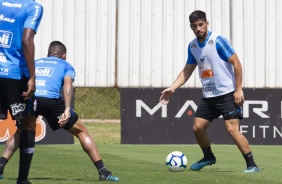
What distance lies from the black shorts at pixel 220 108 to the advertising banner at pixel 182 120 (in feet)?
25.6

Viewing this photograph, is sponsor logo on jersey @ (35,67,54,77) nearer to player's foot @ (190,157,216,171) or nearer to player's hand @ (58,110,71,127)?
player's hand @ (58,110,71,127)

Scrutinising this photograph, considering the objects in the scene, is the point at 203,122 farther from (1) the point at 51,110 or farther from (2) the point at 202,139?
(1) the point at 51,110

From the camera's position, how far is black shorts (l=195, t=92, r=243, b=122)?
438 inches

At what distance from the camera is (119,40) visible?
20.8 metres

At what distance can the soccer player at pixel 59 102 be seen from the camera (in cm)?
952

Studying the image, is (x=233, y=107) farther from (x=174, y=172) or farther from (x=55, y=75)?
(x=55, y=75)

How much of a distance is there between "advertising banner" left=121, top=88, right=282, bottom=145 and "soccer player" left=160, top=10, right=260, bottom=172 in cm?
773

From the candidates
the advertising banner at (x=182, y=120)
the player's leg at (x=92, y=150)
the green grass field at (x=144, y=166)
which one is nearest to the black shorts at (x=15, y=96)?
the green grass field at (x=144, y=166)

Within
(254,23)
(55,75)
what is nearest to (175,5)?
(254,23)

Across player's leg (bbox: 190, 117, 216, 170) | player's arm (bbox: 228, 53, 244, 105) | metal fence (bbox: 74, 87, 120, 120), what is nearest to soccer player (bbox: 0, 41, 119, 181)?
player's leg (bbox: 190, 117, 216, 170)

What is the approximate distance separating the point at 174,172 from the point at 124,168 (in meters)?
1.00

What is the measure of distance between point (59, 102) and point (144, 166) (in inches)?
103

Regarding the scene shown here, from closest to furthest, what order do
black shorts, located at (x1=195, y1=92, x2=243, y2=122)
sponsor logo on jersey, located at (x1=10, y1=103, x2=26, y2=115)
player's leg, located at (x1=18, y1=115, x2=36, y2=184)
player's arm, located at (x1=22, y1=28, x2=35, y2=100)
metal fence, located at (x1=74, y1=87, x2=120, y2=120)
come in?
player's arm, located at (x1=22, y1=28, x2=35, y2=100) < sponsor logo on jersey, located at (x1=10, y1=103, x2=26, y2=115) < player's leg, located at (x1=18, y1=115, x2=36, y2=184) < black shorts, located at (x1=195, y1=92, x2=243, y2=122) < metal fence, located at (x1=74, y1=87, x2=120, y2=120)

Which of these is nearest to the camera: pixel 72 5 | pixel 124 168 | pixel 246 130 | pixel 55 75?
pixel 55 75
